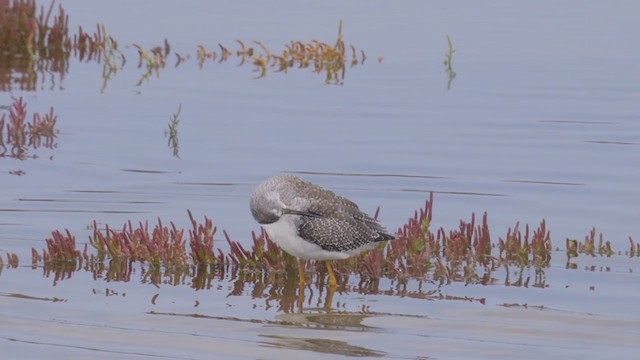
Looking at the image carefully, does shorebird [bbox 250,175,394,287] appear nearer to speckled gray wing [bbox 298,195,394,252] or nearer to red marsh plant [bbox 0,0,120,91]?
speckled gray wing [bbox 298,195,394,252]

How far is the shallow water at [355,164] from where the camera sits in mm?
9258

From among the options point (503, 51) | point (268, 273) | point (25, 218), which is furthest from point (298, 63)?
point (268, 273)

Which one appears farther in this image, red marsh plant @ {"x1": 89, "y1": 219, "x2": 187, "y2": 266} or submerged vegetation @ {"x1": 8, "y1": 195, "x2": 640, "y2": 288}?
red marsh plant @ {"x1": 89, "y1": 219, "x2": 187, "y2": 266}

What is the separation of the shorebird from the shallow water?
495 mm

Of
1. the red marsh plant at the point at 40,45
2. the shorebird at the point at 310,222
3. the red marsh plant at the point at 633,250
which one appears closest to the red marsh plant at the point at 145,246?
the shorebird at the point at 310,222

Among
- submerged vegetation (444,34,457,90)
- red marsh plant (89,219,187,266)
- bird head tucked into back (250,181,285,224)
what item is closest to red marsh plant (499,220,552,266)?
bird head tucked into back (250,181,285,224)

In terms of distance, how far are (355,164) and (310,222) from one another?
18.8ft

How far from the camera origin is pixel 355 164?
15375 mm

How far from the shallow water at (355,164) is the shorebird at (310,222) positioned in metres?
0.49

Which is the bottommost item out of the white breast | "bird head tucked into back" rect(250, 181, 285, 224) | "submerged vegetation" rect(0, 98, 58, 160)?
the white breast

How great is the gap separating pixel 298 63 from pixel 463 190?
30.7 ft

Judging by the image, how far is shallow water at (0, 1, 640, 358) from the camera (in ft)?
30.4

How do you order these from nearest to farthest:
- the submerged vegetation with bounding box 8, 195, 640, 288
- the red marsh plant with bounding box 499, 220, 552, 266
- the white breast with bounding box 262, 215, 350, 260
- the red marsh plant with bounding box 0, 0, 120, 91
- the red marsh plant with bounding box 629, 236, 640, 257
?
the white breast with bounding box 262, 215, 350, 260
the submerged vegetation with bounding box 8, 195, 640, 288
the red marsh plant with bounding box 499, 220, 552, 266
the red marsh plant with bounding box 629, 236, 640, 257
the red marsh plant with bounding box 0, 0, 120, 91

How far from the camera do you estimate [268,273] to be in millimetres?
10695
